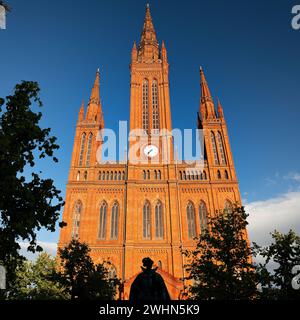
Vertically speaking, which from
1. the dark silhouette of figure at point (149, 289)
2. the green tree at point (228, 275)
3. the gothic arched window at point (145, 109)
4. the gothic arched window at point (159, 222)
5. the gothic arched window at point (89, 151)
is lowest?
the dark silhouette of figure at point (149, 289)

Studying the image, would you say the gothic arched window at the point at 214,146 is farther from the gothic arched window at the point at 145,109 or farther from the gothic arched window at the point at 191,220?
the gothic arched window at the point at 145,109

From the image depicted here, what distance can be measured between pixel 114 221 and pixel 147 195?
5570mm

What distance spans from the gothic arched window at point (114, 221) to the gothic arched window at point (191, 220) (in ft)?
30.9

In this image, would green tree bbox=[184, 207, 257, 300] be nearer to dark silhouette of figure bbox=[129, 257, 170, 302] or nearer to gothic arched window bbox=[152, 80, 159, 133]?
dark silhouette of figure bbox=[129, 257, 170, 302]

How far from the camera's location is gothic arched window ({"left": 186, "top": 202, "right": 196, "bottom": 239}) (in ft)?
111

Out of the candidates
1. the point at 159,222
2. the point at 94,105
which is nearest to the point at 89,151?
the point at 94,105

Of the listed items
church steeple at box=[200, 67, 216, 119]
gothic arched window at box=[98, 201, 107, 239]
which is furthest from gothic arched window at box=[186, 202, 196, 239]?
church steeple at box=[200, 67, 216, 119]

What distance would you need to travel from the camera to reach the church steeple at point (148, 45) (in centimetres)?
5372

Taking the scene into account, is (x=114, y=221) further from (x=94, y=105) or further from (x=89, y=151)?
(x=94, y=105)

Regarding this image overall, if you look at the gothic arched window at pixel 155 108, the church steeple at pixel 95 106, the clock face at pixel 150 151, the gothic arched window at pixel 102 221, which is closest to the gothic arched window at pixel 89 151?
the church steeple at pixel 95 106
